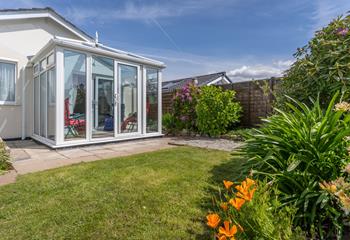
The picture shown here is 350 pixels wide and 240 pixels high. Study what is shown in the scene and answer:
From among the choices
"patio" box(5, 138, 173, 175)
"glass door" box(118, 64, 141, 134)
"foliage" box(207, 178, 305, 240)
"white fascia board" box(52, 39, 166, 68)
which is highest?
"white fascia board" box(52, 39, 166, 68)

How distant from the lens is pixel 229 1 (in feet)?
25.2

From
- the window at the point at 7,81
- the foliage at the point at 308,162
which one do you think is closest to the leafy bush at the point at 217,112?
the foliage at the point at 308,162

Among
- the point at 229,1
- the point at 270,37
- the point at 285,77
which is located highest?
the point at 229,1

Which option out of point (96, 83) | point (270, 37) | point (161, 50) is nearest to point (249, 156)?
point (96, 83)

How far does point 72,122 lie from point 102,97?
1.09 m

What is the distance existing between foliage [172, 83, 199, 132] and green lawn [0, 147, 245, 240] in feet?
15.8

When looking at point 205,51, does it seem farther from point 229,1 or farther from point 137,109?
point 137,109

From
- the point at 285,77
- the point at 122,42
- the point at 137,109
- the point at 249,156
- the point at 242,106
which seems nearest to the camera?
the point at 249,156

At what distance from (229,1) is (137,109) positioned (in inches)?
184

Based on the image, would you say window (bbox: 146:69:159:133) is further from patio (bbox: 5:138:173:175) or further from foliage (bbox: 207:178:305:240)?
foliage (bbox: 207:178:305:240)

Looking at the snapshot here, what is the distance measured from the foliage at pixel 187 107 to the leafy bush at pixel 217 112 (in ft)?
2.49

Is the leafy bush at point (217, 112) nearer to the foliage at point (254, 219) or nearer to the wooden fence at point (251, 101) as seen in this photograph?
the wooden fence at point (251, 101)

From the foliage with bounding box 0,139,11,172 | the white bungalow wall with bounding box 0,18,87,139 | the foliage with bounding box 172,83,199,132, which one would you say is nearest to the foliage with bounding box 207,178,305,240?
the foliage with bounding box 0,139,11,172

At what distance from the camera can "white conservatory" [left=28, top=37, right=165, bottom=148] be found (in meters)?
5.86
